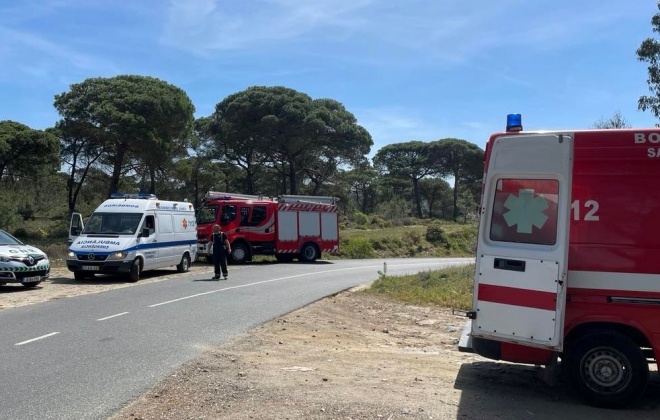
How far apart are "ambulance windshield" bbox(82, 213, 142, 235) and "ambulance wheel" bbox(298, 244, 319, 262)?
10.6 m

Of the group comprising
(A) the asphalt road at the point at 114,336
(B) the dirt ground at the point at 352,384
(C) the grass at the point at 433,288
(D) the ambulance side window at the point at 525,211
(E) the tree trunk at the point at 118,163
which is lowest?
(A) the asphalt road at the point at 114,336

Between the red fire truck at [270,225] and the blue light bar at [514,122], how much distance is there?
19.2 metres

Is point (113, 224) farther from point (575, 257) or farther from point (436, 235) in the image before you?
point (436, 235)

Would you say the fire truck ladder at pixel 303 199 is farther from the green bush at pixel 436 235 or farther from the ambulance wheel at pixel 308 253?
the green bush at pixel 436 235

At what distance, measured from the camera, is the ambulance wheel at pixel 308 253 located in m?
27.5

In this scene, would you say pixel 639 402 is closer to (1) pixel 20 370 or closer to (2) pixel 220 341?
(2) pixel 220 341

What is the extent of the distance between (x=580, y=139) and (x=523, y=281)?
5.51 feet

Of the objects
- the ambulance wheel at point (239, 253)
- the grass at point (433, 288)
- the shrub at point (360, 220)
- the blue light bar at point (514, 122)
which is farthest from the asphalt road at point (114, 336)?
the shrub at point (360, 220)

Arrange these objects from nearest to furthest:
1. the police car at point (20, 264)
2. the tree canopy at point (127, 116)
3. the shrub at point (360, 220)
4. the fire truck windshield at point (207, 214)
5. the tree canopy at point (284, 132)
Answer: the police car at point (20, 264) < the fire truck windshield at point (207, 214) < the tree canopy at point (127, 116) < the tree canopy at point (284, 132) < the shrub at point (360, 220)

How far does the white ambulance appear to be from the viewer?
55.2 feet

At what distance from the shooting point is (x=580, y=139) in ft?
20.5

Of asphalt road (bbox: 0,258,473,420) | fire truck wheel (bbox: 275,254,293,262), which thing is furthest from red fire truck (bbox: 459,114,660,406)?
fire truck wheel (bbox: 275,254,293,262)

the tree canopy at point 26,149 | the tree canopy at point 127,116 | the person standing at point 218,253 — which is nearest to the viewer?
the person standing at point 218,253

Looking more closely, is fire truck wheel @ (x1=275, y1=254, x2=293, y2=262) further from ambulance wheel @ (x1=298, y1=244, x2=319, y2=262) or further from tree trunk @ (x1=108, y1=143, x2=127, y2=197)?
tree trunk @ (x1=108, y1=143, x2=127, y2=197)
